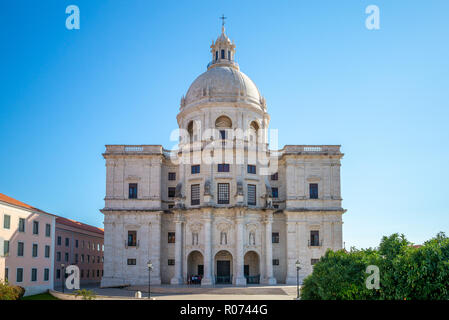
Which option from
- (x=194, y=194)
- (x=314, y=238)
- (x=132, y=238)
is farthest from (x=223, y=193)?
(x=132, y=238)

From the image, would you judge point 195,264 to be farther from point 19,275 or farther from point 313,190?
point 19,275

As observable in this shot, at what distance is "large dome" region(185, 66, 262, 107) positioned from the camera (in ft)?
203

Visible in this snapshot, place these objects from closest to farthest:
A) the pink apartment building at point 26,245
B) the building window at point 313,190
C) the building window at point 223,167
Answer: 1. the pink apartment building at point 26,245
2. the building window at point 223,167
3. the building window at point 313,190

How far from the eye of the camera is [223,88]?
2451 inches

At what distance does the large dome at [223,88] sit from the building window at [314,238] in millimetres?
18991

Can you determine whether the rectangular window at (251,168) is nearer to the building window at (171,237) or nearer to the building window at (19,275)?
the building window at (171,237)

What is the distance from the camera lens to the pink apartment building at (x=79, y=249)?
6462 cm

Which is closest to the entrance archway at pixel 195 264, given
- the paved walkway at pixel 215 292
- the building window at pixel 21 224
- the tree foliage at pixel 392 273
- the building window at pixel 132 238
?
the paved walkway at pixel 215 292

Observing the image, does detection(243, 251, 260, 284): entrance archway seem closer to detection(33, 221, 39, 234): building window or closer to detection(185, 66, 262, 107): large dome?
detection(185, 66, 262, 107): large dome

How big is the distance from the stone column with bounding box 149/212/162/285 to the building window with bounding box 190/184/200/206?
4555 millimetres

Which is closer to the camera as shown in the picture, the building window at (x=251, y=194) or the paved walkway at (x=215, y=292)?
the paved walkway at (x=215, y=292)

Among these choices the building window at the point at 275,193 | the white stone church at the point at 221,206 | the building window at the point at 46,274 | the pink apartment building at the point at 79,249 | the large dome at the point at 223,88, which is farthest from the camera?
the pink apartment building at the point at 79,249
